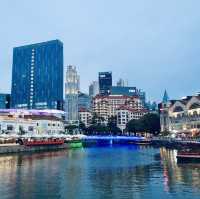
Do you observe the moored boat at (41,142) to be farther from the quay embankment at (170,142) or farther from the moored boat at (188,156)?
the moored boat at (188,156)

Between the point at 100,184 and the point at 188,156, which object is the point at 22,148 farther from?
the point at 100,184

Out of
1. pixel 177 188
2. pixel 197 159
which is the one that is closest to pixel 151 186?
pixel 177 188

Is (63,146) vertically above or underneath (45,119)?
underneath

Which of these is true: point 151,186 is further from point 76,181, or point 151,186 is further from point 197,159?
point 197,159

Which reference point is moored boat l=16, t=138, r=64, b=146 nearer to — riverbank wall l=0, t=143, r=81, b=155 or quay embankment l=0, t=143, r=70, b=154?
riverbank wall l=0, t=143, r=81, b=155

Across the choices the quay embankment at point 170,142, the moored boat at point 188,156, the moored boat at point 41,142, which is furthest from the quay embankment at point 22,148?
the moored boat at point 188,156

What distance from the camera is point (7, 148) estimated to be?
383ft

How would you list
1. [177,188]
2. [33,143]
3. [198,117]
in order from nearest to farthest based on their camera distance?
[177,188]
[33,143]
[198,117]

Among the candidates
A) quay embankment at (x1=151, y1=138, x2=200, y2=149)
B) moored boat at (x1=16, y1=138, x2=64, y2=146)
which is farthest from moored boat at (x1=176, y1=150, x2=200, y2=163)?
moored boat at (x1=16, y1=138, x2=64, y2=146)

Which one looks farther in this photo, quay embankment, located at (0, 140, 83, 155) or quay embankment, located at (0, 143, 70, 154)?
quay embankment, located at (0, 140, 83, 155)

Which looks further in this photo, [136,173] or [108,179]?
[136,173]

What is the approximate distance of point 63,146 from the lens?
540 ft

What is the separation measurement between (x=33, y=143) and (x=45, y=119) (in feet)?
116

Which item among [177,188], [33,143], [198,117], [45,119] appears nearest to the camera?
[177,188]
